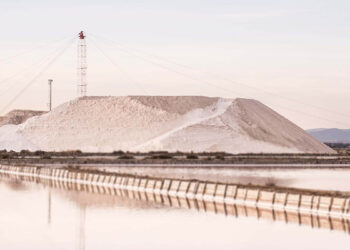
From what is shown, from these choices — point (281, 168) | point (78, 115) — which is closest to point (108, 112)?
point (78, 115)

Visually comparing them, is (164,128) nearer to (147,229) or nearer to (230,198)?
(230,198)

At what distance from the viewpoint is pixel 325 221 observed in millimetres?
38031

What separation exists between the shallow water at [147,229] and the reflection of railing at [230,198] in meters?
0.37

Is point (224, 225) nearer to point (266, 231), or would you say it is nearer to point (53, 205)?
point (266, 231)

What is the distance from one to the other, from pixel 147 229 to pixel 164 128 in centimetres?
10714

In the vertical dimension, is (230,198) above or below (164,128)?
above

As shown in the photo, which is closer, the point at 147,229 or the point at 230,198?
the point at 147,229

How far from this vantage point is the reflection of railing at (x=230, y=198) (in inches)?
1562

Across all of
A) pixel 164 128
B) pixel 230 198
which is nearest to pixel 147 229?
pixel 230 198

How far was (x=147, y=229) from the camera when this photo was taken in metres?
37.4

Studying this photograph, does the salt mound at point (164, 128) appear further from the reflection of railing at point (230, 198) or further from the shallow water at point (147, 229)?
the shallow water at point (147, 229)

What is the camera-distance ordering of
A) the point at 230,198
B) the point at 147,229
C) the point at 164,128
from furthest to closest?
the point at 164,128
the point at 230,198
the point at 147,229

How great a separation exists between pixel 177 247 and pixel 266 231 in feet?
16.8

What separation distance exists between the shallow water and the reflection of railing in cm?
37
